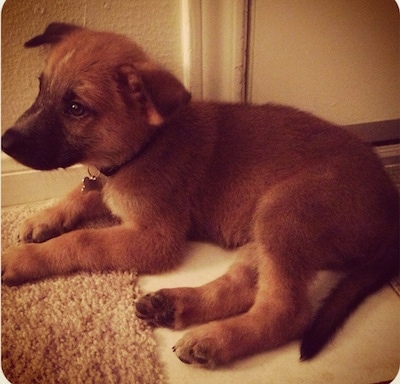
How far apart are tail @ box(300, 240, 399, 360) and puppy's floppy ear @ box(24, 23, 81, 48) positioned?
3.98ft

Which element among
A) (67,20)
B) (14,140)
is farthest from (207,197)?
(67,20)

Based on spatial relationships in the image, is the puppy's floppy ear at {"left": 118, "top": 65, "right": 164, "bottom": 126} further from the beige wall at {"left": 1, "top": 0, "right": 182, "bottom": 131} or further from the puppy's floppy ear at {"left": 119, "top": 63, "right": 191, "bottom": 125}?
the beige wall at {"left": 1, "top": 0, "right": 182, "bottom": 131}

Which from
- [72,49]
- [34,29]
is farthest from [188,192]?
[34,29]

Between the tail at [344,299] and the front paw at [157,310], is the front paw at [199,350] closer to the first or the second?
the front paw at [157,310]

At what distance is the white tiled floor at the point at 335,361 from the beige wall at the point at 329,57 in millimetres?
769

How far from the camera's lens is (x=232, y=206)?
5.72 ft

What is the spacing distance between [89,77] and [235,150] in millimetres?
547

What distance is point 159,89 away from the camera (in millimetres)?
1472

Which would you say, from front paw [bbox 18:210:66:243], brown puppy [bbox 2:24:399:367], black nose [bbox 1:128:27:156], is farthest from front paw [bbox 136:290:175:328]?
black nose [bbox 1:128:27:156]

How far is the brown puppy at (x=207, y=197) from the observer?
1515 millimetres

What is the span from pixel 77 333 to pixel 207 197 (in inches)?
24.5

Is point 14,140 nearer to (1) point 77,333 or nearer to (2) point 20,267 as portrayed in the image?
(2) point 20,267

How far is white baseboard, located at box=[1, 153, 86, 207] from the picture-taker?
189cm

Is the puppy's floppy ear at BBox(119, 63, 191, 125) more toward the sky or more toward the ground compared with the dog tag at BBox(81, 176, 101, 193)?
more toward the sky
